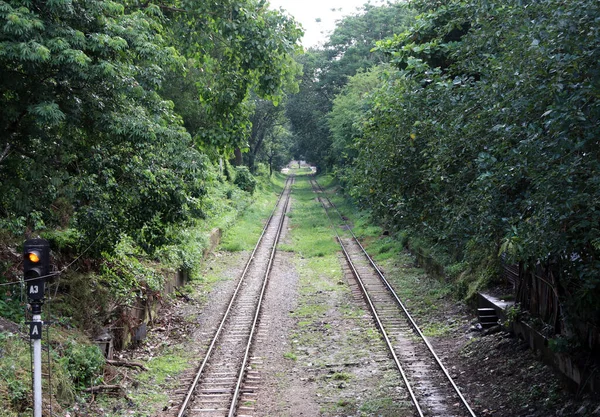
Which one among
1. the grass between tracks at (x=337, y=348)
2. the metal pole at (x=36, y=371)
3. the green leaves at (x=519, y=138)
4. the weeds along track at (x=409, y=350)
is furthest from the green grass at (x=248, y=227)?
the metal pole at (x=36, y=371)

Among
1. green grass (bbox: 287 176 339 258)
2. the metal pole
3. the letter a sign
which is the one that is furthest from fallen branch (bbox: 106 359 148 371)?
green grass (bbox: 287 176 339 258)

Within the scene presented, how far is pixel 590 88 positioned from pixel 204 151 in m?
11.2

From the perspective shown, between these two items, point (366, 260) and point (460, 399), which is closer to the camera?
point (460, 399)

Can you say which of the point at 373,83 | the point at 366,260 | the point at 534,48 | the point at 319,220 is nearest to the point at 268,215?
the point at 319,220

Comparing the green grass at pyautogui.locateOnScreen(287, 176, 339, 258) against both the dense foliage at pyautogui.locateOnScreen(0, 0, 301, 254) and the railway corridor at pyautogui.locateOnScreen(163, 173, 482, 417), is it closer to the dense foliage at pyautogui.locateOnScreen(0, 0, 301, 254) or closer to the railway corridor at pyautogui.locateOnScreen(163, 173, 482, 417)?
the railway corridor at pyautogui.locateOnScreen(163, 173, 482, 417)

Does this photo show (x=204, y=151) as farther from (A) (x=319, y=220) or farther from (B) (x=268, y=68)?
(A) (x=319, y=220)

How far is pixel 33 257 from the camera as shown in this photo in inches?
286

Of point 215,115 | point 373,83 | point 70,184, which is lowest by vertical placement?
point 70,184

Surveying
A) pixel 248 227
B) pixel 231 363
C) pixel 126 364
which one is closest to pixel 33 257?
pixel 126 364

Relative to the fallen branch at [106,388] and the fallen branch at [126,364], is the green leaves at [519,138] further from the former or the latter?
the fallen branch at [126,364]

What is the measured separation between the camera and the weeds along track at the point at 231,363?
9703 millimetres

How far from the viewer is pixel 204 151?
15414 mm

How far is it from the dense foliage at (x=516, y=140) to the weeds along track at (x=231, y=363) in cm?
467

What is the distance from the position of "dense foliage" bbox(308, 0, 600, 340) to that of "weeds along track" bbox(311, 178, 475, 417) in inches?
90.5
